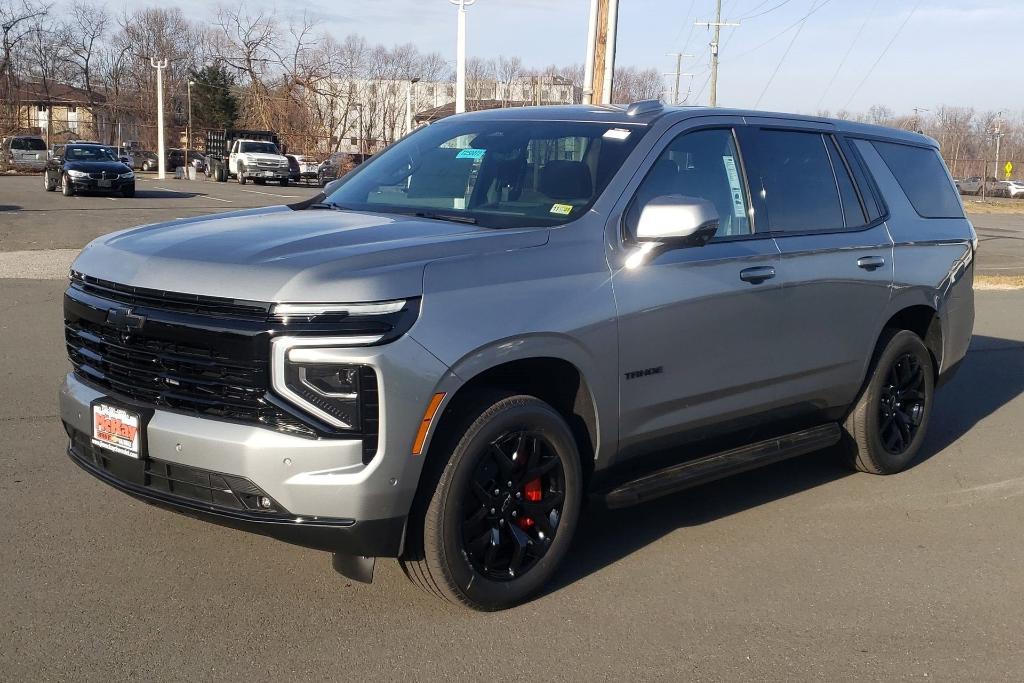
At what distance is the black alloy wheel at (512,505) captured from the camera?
4.16 metres

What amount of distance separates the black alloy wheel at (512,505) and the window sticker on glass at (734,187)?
1.67m

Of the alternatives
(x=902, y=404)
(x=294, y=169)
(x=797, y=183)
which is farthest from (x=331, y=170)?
(x=797, y=183)

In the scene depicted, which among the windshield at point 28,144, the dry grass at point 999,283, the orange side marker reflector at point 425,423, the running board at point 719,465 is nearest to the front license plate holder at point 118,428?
the orange side marker reflector at point 425,423

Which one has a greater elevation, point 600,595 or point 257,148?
point 257,148

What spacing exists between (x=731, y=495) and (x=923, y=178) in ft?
7.80

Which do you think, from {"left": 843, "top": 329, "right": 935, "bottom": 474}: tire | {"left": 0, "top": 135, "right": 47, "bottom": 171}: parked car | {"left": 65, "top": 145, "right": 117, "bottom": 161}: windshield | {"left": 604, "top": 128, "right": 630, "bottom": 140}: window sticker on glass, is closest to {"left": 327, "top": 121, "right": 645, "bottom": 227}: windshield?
{"left": 604, "top": 128, "right": 630, "bottom": 140}: window sticker on glass

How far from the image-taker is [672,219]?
447cm

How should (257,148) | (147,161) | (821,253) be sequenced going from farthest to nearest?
(147,161)
(257,148)
(821,253)

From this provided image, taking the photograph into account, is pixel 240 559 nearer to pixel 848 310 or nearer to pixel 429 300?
pixel 429 300

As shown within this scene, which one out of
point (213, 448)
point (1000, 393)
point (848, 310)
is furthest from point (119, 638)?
point (1000, 393)

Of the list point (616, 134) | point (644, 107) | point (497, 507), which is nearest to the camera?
point (497, 507)

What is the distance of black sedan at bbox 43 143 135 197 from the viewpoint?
110 ft

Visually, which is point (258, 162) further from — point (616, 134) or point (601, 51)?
point (616, 134)

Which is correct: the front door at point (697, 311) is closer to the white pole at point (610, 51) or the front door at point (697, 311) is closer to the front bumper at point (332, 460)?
the front bumper at point (332, 460)
